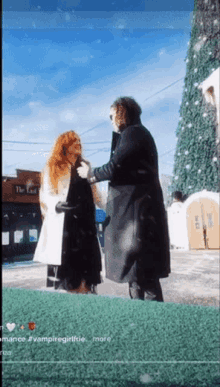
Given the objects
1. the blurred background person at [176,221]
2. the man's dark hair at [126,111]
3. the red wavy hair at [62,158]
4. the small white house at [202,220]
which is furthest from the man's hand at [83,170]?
the small white house at [202,220]

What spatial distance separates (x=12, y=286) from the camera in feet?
4.62

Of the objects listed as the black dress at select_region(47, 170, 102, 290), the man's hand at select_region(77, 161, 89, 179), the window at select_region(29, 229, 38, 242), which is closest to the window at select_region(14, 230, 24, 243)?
the window at select_region(29, 229, 38, 242)

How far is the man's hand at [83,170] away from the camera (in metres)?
1.25

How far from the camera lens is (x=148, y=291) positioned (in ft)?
4.04

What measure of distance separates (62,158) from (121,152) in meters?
0.26

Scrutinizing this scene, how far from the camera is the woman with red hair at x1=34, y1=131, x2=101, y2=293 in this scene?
49.3 inches

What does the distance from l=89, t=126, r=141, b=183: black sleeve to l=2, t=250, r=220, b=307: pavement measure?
460 millimetres

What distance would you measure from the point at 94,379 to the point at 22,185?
29.6 inches

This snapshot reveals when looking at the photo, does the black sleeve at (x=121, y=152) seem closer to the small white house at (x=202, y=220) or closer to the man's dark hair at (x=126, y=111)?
the man's dark hair at (x=126, y=111)

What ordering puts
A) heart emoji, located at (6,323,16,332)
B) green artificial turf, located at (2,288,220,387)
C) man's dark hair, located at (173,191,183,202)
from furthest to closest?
man's dark hair, located at (173,191,183,202) < heart emoji, located at (6,323,16,332) < green artificial turf, located at (2,288,220,387)

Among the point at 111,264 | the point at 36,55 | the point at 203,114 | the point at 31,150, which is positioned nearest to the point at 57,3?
the point at 36,55

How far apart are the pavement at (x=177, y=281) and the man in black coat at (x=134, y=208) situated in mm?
79

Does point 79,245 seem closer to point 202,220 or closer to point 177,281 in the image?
point 177,281

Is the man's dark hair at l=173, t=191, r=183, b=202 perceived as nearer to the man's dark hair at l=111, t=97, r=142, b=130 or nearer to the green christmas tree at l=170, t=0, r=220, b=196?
the green christmas tree at l=170, t=0, r=220, b=196
